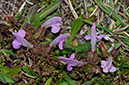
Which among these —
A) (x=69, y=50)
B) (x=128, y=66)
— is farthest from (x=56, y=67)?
(x=128, y=66)

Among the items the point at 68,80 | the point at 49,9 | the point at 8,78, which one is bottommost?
the point at 68,80

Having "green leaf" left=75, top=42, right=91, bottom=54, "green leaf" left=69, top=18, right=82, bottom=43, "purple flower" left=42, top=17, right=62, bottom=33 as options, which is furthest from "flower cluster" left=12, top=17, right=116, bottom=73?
"green leaf" left=69, top=18, right=82, bottom=43

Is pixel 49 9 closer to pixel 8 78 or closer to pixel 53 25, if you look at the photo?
pixel 53 25

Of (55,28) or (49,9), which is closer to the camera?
(55,28)

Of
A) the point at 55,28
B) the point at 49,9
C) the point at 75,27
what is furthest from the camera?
the point at 49,9

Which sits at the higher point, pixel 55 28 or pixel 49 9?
pixel 49 9

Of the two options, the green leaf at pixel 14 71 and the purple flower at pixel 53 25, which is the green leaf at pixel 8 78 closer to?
the green leaf at pixel 14 71

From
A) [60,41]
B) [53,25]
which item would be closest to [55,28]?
[53,25]

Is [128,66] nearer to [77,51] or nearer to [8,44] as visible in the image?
[77,51]

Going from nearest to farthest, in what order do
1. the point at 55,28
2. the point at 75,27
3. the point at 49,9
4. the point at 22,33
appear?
the point at 22,33
the point at 55,28
the point at 75,27
the point at 49,9

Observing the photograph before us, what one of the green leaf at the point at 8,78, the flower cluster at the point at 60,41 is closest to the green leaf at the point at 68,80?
the flower cluster at the point at 60,41

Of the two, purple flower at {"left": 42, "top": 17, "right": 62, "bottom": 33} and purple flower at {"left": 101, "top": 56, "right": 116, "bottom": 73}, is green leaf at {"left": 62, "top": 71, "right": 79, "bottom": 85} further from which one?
purple flower at {"left": 42, "top": 17, "right": 62, "bottom": 33}
